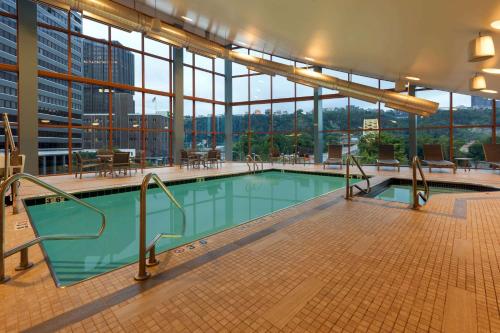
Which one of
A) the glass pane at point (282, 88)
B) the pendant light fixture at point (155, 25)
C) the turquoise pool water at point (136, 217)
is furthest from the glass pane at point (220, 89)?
the pendant light fixture at point (155, 25)

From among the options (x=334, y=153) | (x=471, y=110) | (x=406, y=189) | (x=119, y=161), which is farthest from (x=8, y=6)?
(x=471, y=110)

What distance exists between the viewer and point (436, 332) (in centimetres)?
152

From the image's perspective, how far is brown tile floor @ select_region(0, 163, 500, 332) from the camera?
159 cm

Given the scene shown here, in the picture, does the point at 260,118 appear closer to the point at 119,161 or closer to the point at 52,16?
the point at 119,161

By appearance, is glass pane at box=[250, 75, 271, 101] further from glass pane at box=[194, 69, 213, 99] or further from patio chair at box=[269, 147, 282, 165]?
patio chair at box=[269, 147, 282, 165]

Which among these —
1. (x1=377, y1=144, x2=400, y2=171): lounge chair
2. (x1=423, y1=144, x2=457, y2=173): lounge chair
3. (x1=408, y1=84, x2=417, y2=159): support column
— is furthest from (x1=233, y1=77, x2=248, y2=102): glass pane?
(x1=423, y1=144, x2=457, y2=173): lounge chair

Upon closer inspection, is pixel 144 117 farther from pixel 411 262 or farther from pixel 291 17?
pixel 411 262

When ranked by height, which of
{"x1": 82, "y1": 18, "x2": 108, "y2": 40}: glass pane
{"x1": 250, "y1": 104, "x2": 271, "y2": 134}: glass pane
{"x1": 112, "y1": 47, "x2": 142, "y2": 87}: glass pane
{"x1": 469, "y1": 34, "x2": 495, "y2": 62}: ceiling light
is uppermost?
{"x1": 82, "y1": 18, "x2": 108, "y2": 40}: glass pane

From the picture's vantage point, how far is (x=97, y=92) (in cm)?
998

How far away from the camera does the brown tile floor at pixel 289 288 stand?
5.22 feet

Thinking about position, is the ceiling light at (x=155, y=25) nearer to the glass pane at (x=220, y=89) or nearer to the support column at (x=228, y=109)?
the glass pane at (x=220, y=89)

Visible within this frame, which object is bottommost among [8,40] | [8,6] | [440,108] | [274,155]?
[274,155]

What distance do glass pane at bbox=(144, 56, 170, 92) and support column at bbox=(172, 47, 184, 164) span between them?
13.3 inches

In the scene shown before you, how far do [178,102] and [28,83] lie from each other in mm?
5353
